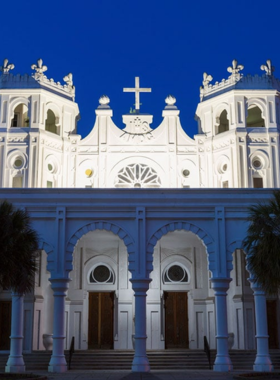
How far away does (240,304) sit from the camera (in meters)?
27.8

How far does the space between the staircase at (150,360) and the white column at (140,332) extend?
1432 millimetres

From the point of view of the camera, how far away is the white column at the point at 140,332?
22.7 meters

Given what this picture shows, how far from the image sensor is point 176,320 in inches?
1141

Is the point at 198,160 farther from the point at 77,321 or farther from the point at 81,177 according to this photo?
the point at 77,321

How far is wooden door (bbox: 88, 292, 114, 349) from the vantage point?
28531 millimetres

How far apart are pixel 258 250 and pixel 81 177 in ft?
46.5

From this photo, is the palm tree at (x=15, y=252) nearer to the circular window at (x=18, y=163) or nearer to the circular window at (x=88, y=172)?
the circular window at (x=18, y=163)

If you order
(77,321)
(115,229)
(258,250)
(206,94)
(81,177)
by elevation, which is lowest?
(77,321)

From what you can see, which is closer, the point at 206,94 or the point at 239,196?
the point at 239,196

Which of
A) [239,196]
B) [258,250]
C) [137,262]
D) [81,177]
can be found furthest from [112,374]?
[81,177]

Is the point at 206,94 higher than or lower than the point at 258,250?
higher

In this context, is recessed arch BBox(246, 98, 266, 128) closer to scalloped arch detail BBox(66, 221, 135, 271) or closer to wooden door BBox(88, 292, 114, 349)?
scalloped arch detail BBox(66, 221, 135, 271)

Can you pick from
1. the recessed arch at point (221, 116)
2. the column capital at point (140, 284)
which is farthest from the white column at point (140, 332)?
the recessed arch at point (221, 116)

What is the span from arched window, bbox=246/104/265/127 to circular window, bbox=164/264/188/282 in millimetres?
10009
